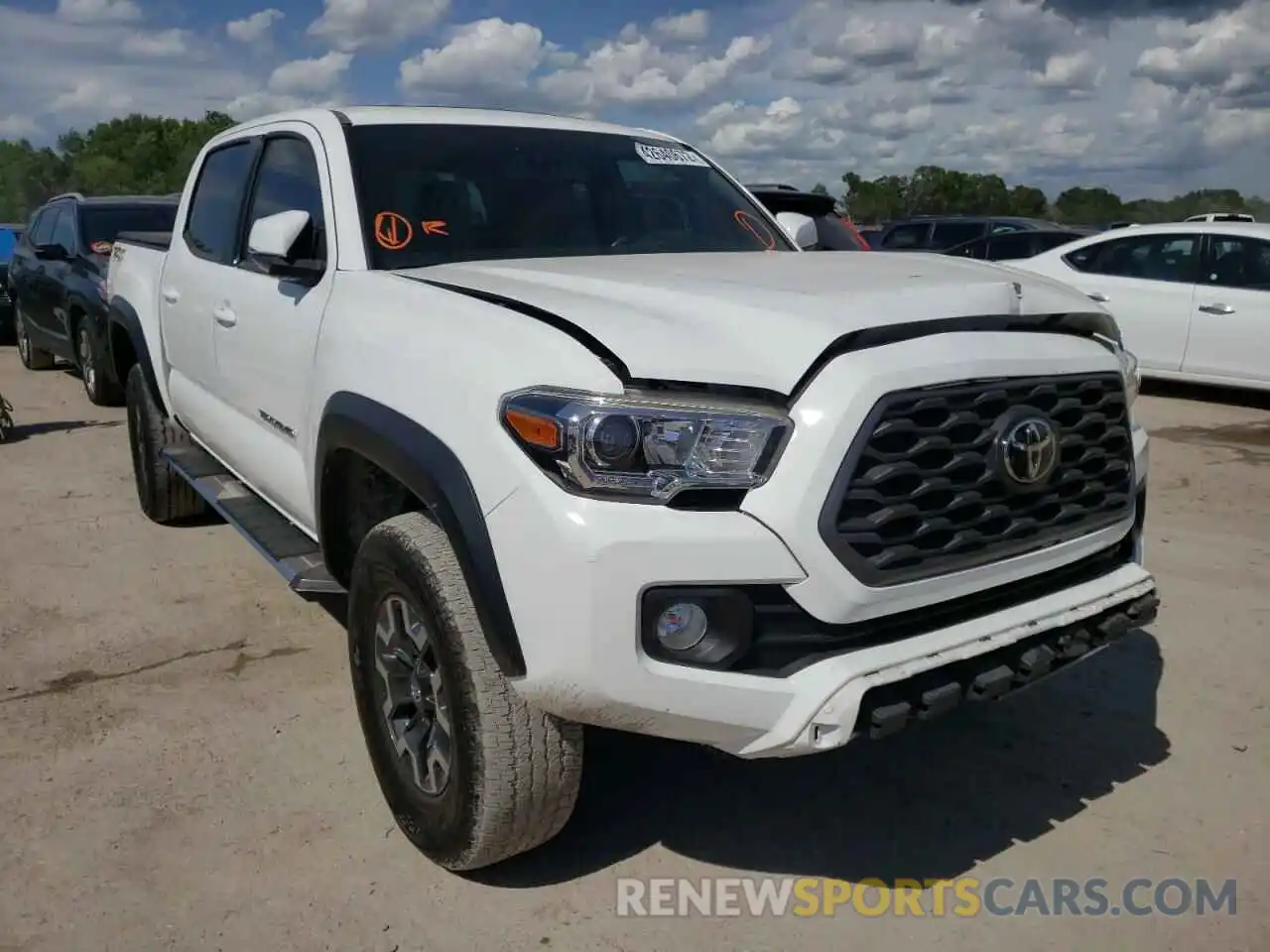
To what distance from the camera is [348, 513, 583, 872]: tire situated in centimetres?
253

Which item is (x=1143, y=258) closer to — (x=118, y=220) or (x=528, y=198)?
(x=528, y=198)

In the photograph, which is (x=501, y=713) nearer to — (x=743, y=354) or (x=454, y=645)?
(x=454, y=645)

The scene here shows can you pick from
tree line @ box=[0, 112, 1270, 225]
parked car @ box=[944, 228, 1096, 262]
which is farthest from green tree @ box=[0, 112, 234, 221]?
parked car @ box=[944, 228, 1096, 262]

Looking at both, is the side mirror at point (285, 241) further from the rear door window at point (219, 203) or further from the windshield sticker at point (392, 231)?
the rear door window at point (219, 203)

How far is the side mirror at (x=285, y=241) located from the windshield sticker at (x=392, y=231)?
7.8 inches

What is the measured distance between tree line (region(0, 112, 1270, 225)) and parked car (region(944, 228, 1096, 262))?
30.9 m

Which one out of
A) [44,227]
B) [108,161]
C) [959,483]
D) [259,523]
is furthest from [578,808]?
[108,161]

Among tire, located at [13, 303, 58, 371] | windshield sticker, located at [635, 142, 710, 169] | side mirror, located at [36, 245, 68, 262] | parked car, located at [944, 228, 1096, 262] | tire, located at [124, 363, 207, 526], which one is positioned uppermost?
windshield sticker, located at [635, 142, 710, 169]

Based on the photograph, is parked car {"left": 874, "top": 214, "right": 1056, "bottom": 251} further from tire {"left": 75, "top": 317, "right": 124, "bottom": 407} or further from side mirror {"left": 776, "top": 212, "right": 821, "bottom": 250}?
side mirror {"left": 776, "top": 212, "right": 821, "bottom": 250}

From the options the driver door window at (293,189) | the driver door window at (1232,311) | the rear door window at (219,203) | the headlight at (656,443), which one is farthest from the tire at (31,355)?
the headlight at (656,443)

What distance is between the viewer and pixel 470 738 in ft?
8.38

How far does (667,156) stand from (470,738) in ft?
8.57

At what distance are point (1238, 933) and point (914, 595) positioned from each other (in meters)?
1.16

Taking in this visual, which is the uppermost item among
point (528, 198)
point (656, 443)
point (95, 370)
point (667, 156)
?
point (667, 156)
